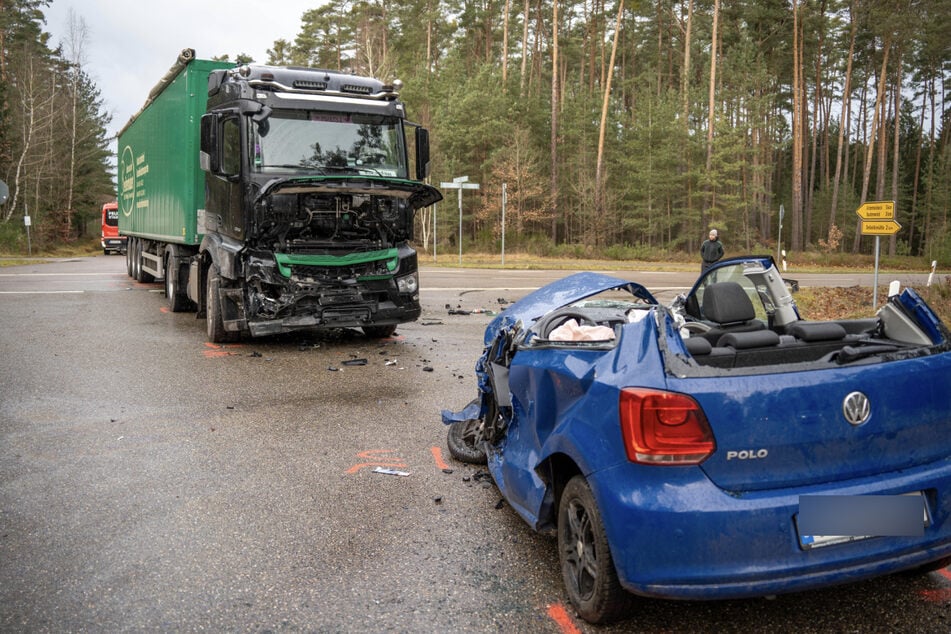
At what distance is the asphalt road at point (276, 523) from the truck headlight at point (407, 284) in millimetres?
1666

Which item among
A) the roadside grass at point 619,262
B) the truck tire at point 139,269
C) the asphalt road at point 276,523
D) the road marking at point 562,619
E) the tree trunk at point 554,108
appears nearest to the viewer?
the road marking at point 562,619

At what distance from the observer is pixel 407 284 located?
9.93 meters

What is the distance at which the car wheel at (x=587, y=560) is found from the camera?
284cm

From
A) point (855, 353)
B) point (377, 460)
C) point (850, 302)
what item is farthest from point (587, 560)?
point (850, 302)

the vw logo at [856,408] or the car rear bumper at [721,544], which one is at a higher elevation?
the vw logo at [856,408]

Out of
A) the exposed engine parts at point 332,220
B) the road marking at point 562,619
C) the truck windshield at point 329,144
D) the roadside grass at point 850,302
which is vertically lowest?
the road marking at point 562,619

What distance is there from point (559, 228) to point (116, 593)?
58.1m

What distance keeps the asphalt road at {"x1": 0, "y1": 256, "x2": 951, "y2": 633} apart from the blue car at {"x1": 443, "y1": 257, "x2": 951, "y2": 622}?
19.5 inches

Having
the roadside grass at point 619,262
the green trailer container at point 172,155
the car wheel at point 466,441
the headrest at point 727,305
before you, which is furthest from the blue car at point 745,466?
the roadside grass at point 619,262

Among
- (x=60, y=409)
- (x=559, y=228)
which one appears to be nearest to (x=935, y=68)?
(x=559, y=228)

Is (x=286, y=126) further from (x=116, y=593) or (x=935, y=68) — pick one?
(x=935, y=68)

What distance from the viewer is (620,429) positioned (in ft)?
8.86

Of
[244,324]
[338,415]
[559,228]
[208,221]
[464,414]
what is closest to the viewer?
[464,414]

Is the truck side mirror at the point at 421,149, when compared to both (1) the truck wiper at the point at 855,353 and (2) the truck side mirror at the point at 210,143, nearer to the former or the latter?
(2) the truck side mirror at the point at 210,143
